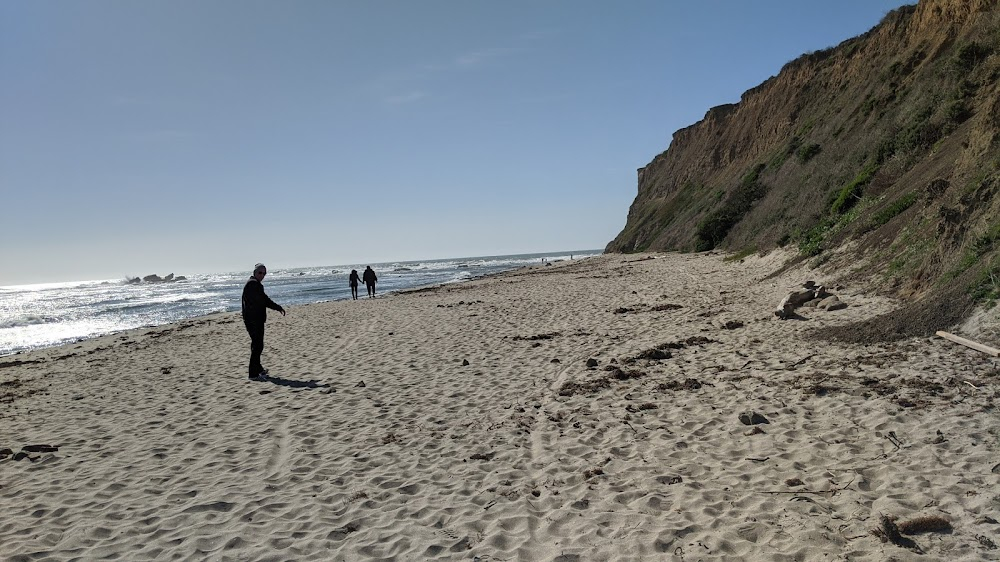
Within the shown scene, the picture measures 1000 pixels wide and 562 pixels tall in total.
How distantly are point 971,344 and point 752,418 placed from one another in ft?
10.5

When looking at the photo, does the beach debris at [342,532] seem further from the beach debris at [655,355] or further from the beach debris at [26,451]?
the beach debris at [655,355]

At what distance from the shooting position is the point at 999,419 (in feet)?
16.7

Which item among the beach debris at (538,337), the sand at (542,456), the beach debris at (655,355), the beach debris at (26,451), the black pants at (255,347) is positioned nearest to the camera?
the sand at (542,456)

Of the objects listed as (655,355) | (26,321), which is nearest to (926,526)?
(655,355)

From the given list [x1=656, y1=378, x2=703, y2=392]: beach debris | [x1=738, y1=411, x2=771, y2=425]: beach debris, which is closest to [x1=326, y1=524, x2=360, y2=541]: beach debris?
[x1=738, y1=411, x2=771, y2=425]: beach debris

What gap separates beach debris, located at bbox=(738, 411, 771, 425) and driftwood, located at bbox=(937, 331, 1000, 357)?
9.36 ft

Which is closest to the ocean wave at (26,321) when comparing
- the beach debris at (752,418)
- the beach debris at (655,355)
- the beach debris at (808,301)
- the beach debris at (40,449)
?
the beach debris at (40,449)

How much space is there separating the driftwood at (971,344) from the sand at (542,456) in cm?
12

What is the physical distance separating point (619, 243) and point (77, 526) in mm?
64778

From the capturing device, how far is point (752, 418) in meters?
6.04

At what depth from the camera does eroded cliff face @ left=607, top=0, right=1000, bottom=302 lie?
10734mm

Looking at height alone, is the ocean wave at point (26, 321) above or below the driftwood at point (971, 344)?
above

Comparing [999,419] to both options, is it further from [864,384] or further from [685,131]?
[685,131]

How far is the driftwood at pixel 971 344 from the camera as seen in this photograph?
641 cm
